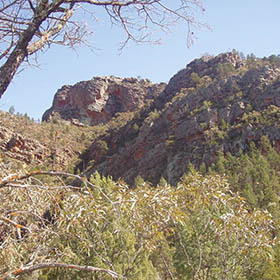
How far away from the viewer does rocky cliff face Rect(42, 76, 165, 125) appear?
77438mm

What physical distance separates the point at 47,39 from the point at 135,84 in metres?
84.1

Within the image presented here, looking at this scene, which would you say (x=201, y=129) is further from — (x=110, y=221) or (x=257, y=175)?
(x=110, y=221)

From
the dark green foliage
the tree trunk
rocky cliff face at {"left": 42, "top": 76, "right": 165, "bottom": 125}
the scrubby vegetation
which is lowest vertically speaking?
the scrubby vegetation

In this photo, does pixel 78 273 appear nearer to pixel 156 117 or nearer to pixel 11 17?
pixel 11 17

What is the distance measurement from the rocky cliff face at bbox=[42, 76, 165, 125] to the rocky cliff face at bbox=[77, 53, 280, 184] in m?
23.8

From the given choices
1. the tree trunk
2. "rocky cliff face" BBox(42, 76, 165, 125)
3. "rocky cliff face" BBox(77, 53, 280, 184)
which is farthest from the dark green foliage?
"rocky cliff face" BBox(42, 76, 165, 125)

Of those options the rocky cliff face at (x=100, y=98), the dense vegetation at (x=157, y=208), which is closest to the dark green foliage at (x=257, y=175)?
the dense vegetation at (x=157, y=208)

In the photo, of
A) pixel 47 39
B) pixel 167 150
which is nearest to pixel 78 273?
pixel 47 39

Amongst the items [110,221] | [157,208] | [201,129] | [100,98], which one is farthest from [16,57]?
[100,98]

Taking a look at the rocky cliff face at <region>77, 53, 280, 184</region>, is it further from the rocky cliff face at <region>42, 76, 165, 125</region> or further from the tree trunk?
the tree trunk

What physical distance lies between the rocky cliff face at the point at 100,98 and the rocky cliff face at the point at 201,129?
78.1 ft

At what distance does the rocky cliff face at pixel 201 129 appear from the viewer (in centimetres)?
3575

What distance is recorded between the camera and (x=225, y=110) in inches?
1628

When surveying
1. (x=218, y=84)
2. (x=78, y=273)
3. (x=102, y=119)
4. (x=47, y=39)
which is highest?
(x=218, y=84)
